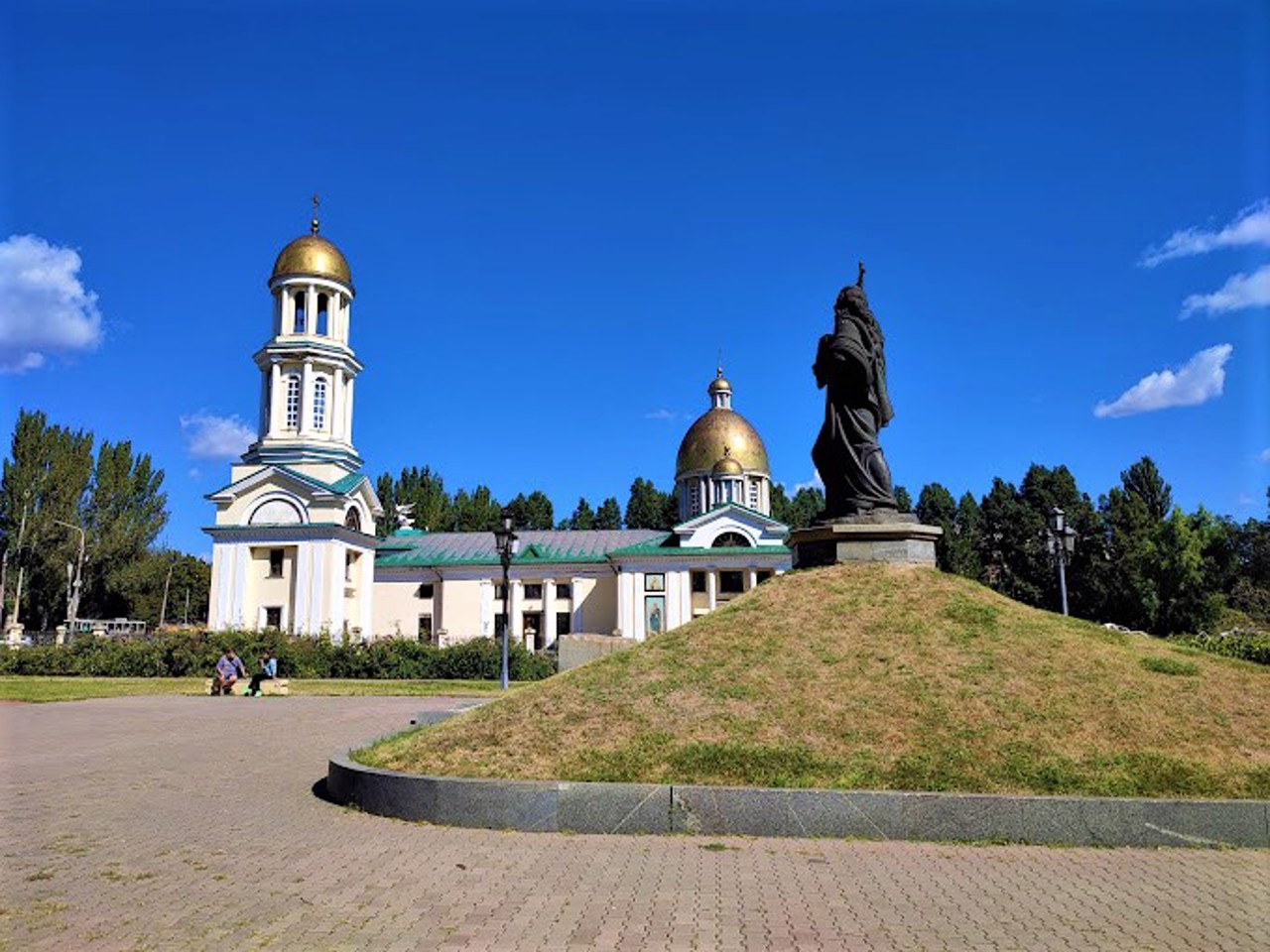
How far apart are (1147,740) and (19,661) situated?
3925 cm

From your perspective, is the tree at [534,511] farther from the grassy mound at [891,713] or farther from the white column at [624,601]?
the grassy mound at [891,713]

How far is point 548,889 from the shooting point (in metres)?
6.59

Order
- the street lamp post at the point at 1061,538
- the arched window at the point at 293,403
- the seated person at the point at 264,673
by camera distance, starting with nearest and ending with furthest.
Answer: the street lamp post at the point at 1061,538, the seated person at the point at 264,673, the arched window at the point at 293,403

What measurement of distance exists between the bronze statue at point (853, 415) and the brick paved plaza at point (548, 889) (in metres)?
8.29

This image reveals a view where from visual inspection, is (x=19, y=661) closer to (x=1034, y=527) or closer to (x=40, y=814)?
(x=40, y=814)

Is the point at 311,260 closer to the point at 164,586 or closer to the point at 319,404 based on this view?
the point at 319,404

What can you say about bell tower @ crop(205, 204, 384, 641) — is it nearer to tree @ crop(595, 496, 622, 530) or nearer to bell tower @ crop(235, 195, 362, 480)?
bell tower @ crop(235, 195, 362, 480)

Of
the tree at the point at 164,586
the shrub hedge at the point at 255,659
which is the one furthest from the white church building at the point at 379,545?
the tree at the point at 164,586

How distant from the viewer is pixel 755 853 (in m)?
7.66

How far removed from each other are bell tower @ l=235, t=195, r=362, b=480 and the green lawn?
17.3m

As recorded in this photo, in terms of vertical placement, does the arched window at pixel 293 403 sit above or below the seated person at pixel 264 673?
above

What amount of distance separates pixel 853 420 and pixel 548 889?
10982 mm

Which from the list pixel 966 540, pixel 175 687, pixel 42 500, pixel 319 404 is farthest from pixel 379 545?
pixel 966 540

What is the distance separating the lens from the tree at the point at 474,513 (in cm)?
7794
